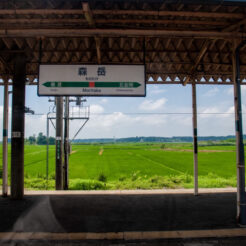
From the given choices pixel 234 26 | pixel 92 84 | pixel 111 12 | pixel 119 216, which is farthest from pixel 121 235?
pixel 234 26

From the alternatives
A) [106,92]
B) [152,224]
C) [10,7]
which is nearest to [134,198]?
[152,224]

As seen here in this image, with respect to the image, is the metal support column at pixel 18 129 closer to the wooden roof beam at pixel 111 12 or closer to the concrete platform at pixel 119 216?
the concrete platform at pixel 119 216

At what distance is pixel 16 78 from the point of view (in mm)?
6824

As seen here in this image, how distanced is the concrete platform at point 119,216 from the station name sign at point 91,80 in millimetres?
2806

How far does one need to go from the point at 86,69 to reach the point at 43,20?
135 centimetres

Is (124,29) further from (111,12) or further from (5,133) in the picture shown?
(5,133)

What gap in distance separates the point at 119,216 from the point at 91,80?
319 centimetres

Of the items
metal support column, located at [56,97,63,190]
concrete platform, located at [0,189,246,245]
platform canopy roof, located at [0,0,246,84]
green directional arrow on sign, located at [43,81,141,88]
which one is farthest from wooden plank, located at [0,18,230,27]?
metal support column, located at [56,97,63,190]

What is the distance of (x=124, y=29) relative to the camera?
199 inches

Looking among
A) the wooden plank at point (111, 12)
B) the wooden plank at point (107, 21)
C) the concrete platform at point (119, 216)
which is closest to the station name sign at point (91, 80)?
the wooden plank at point (107, 21)

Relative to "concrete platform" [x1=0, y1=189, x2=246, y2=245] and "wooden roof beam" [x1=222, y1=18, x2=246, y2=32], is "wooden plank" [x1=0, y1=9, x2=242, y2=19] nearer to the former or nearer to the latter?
"wooden roof beam" [x1=222, y1=18, x2=246, y2=32]

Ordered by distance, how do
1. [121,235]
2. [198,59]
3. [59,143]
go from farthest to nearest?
[59,143]
[198,59]
[121,235]

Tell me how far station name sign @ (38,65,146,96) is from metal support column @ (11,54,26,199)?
1927 mm

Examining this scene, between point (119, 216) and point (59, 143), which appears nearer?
point (119, 216)
